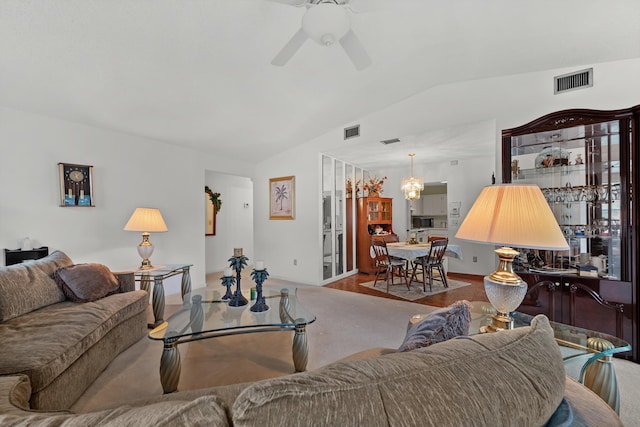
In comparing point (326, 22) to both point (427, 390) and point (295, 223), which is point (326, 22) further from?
point (295, 223)

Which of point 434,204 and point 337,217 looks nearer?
point 337,217

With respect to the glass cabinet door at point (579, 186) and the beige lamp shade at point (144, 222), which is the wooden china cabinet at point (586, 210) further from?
the beige lamp shade at point (144, 222)

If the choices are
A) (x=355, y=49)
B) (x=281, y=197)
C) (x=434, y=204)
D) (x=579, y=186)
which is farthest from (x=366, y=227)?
(x=355, y=49)

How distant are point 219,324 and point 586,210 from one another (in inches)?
134

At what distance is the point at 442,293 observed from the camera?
4.30 m

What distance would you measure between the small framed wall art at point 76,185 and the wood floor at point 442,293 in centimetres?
363

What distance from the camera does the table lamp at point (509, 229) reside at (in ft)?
3.98

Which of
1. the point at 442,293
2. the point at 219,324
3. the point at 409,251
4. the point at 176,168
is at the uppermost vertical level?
the point at 176,168

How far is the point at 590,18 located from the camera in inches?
79.5

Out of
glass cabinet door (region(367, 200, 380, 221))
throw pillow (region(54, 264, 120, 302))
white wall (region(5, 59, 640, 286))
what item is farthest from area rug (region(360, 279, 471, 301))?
throw pillow (region(54, 264, 120, 302))

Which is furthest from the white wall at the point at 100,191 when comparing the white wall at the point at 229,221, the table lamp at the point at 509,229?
the table lamp at the point at 509,229

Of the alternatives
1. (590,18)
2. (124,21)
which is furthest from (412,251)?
(124,21)

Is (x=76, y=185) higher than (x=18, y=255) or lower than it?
higher

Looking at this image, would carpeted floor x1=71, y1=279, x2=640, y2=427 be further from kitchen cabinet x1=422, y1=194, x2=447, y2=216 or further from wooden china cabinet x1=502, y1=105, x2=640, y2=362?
kitchen cabinet x1=422, y1=194, x2=447, y2=216
